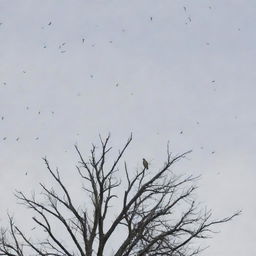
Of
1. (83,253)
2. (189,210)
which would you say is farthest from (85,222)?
(189,210)

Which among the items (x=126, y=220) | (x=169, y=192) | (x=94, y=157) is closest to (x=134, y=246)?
(x=126, y=220)

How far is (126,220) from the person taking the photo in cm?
1686

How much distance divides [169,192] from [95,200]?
2.28 meters

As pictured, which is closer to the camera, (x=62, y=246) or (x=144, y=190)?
(x=62, y=246)

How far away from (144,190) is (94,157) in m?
1.89

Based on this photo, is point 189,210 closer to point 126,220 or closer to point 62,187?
point 126,220

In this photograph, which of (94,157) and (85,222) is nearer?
(85,222)

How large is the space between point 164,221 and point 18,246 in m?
4.39

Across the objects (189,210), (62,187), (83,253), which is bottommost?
(83,253)

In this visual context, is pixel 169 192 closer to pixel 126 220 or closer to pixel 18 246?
pixel 126 220

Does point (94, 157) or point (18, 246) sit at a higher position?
point (94, 157)

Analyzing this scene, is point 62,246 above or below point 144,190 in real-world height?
below

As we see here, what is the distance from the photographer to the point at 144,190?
56.7ft

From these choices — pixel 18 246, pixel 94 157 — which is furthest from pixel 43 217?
pixel 94 157
